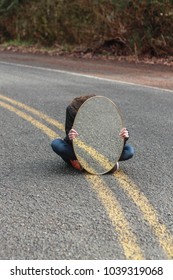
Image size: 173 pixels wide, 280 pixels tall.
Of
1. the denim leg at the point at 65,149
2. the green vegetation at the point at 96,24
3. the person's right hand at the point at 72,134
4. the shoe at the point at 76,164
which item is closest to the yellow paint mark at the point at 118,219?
the shoe at the point at 76,164

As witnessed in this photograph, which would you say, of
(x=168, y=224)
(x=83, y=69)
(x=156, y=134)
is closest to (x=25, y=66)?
(x=83, y=69)

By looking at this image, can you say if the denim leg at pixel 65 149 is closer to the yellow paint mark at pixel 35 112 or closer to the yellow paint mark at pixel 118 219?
the yellow paint mark at pixel 118 219

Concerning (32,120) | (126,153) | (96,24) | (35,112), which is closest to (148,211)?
(126,153)

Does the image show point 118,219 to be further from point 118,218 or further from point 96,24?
point 96,24

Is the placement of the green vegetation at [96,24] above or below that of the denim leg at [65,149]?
below

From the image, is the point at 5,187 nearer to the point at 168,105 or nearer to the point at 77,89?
the point at 168,105

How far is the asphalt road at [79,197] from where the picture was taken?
4375mm

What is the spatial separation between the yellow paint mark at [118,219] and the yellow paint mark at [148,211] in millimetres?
166

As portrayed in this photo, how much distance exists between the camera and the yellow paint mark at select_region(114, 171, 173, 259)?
4395mm

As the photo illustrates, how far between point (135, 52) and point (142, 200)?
54.5 ft

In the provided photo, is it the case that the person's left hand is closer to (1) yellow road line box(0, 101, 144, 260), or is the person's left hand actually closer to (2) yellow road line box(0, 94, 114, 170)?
(2) yellow road line box(0, 94, 114, 170)

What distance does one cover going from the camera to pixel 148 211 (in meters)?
5.04

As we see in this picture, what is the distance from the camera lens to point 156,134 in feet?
26.7

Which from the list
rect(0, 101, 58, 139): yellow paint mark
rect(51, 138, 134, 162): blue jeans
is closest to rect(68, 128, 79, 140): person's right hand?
rect(51, 138, 134, 162): blue jeans
